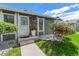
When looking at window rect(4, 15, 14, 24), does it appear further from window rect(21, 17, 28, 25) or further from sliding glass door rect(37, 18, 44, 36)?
sliding glass door rect(37, 18, 44, 36)

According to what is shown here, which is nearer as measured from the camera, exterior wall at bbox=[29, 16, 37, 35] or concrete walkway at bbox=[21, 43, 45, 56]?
concrete walkway at bbox=[21, 43, 45, 56]

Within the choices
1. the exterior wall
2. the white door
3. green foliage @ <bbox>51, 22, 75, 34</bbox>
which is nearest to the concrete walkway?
the white door

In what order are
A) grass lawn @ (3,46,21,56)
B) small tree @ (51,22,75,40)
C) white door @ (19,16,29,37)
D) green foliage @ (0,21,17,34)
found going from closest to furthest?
1. green foliage @ (0,21,17,34)
2. grass lawn @ (3,46,21,56)
3. small tree @ (51,22,75,40)
4. white door @ (19,16,29,37)

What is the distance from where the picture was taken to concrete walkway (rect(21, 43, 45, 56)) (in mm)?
7809

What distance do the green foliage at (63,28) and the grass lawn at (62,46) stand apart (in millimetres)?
210

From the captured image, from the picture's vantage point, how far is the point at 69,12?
8.27 metres

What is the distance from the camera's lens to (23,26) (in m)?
8.36

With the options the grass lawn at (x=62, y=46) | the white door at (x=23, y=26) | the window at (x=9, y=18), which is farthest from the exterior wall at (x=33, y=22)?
the window at (x=9, y=18)

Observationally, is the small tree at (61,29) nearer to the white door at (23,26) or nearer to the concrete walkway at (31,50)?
the concrete walkway at (31,50)

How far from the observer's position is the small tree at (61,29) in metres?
8.10

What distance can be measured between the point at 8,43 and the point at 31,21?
1.37m

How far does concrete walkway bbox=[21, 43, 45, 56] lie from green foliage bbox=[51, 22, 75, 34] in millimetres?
1058

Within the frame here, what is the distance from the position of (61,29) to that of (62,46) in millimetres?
693

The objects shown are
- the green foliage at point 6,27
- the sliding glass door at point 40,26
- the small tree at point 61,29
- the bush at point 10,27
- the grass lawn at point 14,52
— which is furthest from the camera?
the sliding glass door at point 40,26
